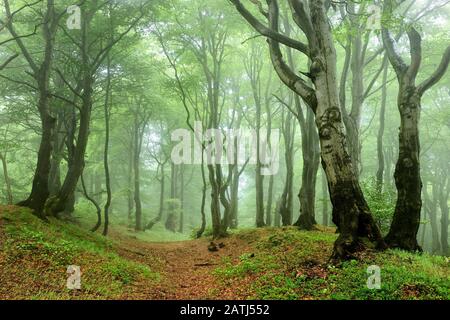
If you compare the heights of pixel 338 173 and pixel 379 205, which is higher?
pixel 338 173

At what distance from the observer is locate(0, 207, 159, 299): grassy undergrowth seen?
6059 mm

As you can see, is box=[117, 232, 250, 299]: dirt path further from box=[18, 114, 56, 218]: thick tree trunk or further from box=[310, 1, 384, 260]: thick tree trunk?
box=[18, 114, 56, 218]: thick tree trunk

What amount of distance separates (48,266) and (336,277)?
236 inches

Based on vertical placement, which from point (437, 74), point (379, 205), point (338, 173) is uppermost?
point (437, 74)

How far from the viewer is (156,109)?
2527 centimetres

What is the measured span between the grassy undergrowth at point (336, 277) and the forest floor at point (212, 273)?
0.01 metres

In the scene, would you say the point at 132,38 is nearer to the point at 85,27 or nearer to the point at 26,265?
the point at 85,27

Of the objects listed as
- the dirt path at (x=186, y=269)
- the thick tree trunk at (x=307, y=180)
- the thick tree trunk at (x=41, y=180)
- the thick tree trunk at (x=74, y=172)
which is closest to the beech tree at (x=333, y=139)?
the dirt path at (x=186, y=269)

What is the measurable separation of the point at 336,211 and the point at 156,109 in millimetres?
20275

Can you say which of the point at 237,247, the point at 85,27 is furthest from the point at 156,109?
the point at 237,247

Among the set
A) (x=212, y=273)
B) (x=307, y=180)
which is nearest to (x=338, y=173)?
(x=212, y=273)

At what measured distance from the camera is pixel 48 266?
23.7 ft

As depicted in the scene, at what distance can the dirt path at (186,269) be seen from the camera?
24.0 feet

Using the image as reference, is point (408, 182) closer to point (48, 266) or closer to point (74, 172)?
point (48, 266)
